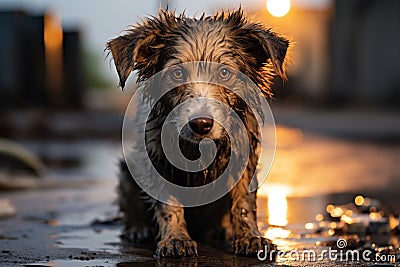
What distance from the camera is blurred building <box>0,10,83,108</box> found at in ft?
82.6

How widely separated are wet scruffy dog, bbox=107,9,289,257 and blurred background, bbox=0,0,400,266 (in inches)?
13.2

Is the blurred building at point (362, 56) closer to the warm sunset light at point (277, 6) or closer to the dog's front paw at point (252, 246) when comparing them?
the warm sunset light at point (277, 6)

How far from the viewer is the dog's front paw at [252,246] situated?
5.75 meters

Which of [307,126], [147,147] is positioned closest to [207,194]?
[147,147]

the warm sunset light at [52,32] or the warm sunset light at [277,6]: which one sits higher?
the warm sunset light at [277,6]

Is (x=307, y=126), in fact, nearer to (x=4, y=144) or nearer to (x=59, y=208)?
(x=4, y=144)

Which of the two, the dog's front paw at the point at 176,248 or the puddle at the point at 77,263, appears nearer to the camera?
the puddle at the point at 77,263

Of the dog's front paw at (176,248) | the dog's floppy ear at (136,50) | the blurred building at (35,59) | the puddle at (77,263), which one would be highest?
the blurred building at (35,59)

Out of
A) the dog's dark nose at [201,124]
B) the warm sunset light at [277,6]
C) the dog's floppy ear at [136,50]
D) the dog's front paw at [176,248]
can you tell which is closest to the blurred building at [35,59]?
the warm sunset light at [277,6]

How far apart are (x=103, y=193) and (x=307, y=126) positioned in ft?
52.8

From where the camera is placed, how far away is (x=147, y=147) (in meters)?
6.10

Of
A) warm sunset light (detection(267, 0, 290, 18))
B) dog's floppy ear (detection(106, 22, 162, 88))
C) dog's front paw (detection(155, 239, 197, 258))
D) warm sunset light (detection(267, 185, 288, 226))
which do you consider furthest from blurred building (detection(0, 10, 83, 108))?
dog's front paw (detection(155, 239, 197, 258))

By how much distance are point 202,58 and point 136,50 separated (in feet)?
1.44

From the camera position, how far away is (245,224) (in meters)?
5.91
